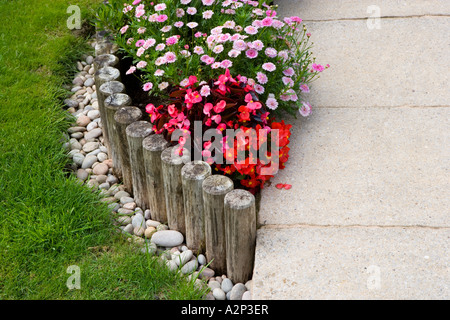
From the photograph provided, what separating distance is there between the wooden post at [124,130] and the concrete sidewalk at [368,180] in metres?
0.94

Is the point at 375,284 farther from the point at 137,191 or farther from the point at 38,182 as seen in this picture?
the point at 38,182

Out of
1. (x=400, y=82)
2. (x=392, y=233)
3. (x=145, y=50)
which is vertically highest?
(x=145, y=50)

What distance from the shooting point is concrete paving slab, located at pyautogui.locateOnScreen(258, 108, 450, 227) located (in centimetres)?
304

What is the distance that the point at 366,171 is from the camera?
3307mm

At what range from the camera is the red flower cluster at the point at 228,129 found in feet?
10.2

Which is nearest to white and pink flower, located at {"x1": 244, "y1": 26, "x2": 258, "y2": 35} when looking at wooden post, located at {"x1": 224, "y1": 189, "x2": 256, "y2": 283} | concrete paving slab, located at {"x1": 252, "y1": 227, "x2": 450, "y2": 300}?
wooden post, located at {"x1": 224, "y1": 189, "x2": 256, "y2": 283}

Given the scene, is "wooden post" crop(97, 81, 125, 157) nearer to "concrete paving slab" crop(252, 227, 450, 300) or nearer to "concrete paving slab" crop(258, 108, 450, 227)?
"concrete paving slab" crop(258, 108, 450, 227)

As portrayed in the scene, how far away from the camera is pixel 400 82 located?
4023 millimetres

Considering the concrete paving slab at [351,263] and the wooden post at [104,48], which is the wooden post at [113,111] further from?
the concrete paving slab at [351,263]

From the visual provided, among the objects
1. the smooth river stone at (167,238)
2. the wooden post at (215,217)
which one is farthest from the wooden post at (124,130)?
the wooden post at (215,217)

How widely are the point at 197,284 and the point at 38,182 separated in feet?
4.10

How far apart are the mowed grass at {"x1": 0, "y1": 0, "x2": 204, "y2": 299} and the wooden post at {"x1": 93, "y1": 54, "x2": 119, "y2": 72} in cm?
52

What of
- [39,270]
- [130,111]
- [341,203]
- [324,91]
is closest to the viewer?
[39,270]
